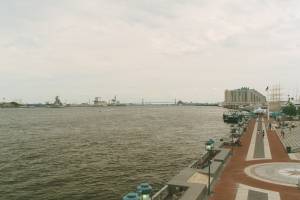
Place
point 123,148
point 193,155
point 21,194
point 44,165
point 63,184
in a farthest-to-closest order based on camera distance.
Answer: point 123,148
point 193,155
point 44,165
point 63,184
point 21,194

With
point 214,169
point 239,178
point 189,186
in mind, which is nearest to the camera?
point 189,186

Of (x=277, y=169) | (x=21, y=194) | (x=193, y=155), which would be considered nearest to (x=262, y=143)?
(x=193, y=155)

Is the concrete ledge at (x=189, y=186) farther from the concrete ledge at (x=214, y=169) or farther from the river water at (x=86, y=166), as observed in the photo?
the river water at (x=86, y=166)

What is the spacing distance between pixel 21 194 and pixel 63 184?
4939 mm

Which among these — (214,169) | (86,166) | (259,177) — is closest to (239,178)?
(259,177)

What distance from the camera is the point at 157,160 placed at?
5228cm

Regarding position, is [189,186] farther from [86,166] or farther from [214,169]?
[86,166]

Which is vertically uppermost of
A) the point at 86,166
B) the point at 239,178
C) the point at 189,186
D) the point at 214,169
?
the point at 214,169

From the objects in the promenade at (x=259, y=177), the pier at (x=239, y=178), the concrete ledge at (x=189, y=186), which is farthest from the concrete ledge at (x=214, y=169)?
the concrete ledge at (x=189, y=186)

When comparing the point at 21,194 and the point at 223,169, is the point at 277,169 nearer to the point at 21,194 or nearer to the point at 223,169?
the point at 223,169

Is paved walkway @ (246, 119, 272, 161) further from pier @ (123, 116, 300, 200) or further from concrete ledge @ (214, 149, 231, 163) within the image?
concrete ledge @ (214, 149, 231, 163)

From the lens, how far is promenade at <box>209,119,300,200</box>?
80.9 ft

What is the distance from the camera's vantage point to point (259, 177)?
1164 inches

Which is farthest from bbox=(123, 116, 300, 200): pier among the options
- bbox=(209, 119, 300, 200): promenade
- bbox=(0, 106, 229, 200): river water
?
bbox=(0, 106, 229, 200): river water
